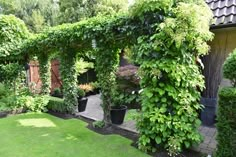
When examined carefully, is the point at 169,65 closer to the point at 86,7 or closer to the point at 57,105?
the point at 57,105

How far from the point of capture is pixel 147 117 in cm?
469

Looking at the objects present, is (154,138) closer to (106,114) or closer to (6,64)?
(106,114)

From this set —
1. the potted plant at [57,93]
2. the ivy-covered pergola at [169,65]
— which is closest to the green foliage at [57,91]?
the potted plant at [57,93]

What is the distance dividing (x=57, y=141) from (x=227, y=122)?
3.97m

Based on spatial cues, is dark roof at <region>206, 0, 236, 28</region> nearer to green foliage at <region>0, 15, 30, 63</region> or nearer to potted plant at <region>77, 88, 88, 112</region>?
potted plant at <region>77, 88, 88, 112</region>

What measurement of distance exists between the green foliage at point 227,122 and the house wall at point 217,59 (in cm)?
243

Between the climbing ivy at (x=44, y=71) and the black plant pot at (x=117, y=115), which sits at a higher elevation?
the climbing ivy at (x=44, y=71)

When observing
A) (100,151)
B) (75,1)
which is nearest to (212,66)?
(100,151)

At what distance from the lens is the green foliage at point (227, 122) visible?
3690 mm

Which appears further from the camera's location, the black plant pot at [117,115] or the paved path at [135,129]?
the black plant pot at [117,115]

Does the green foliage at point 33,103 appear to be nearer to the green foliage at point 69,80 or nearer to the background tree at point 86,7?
the green foliage at point 69,80

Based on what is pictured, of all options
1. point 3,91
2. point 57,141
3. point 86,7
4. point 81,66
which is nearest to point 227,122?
point 57,141

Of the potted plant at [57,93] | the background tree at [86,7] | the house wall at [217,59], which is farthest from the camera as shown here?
the background tree at [86,7]

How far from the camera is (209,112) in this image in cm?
636
